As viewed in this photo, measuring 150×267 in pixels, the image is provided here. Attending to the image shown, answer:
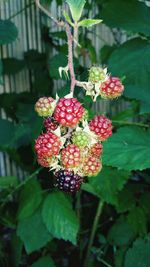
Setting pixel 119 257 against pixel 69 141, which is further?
pixel 119 257

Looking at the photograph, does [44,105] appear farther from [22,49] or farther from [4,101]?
[22,49]

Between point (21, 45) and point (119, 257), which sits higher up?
point (21, 45)

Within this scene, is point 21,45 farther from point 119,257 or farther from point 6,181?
point 119,257

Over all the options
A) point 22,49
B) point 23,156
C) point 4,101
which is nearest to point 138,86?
point 23,156

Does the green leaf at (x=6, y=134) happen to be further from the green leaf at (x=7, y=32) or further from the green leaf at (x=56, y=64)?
the green leaf at (x=7, y=32)

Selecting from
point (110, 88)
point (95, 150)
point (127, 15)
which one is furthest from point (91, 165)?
point (127, 15)

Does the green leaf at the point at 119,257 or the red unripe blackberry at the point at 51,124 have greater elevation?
the red unripe blackberry at the point at 51,124

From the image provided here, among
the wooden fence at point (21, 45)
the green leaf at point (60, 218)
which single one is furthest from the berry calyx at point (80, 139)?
the wooden fence at point (21, 45)
